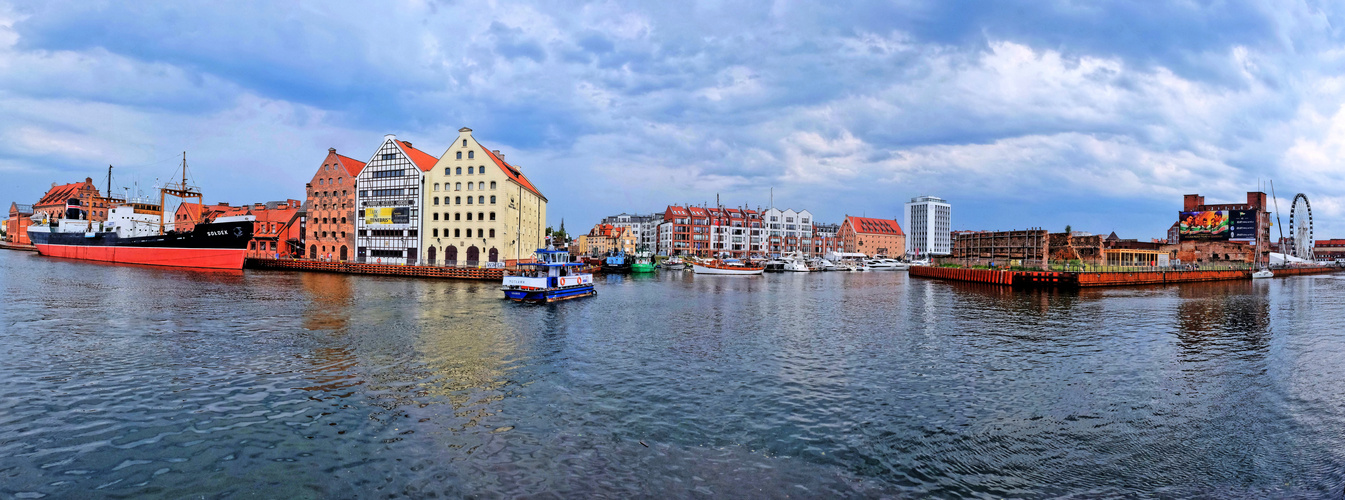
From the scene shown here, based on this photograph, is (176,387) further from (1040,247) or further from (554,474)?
(1040,247)

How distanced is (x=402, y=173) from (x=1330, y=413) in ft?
309

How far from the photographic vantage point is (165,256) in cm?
8206

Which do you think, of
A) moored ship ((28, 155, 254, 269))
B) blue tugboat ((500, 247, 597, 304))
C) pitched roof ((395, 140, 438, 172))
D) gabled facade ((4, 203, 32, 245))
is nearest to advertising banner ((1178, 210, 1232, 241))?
blue tugboat ((500, 247, 597, 304))

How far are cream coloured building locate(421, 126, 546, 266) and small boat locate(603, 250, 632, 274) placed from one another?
57.7 ft

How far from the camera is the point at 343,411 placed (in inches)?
606

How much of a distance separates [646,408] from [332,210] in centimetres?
9280

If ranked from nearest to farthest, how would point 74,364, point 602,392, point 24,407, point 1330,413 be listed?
point 24,407 < point 1330,413 < point 602,392 < point 74,364

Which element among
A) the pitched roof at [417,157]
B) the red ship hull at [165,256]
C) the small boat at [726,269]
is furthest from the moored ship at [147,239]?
the small boat at [726,269]

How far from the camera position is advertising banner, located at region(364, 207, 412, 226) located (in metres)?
88.5

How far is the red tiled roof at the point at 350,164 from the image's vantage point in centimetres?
9264

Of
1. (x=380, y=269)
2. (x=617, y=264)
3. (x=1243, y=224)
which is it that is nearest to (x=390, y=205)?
(x=380, y=269)

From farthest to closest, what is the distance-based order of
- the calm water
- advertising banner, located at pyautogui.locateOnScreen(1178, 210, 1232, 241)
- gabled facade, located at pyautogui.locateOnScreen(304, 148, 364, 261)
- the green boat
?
advertising banner, located at pyautogui.locateOnScreen(1178, 210, 1232, 241)
the green boat
gabled facade, located at pyautogui.locateOnScreen(304, 148, 364, 261)
the calm water

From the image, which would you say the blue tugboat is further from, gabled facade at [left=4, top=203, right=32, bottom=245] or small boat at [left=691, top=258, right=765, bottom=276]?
gabled facade at [left=4, top=203, right=32, bottom=245]

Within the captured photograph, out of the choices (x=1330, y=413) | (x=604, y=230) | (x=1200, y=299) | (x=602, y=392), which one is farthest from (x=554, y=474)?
(x=604, y=230)
